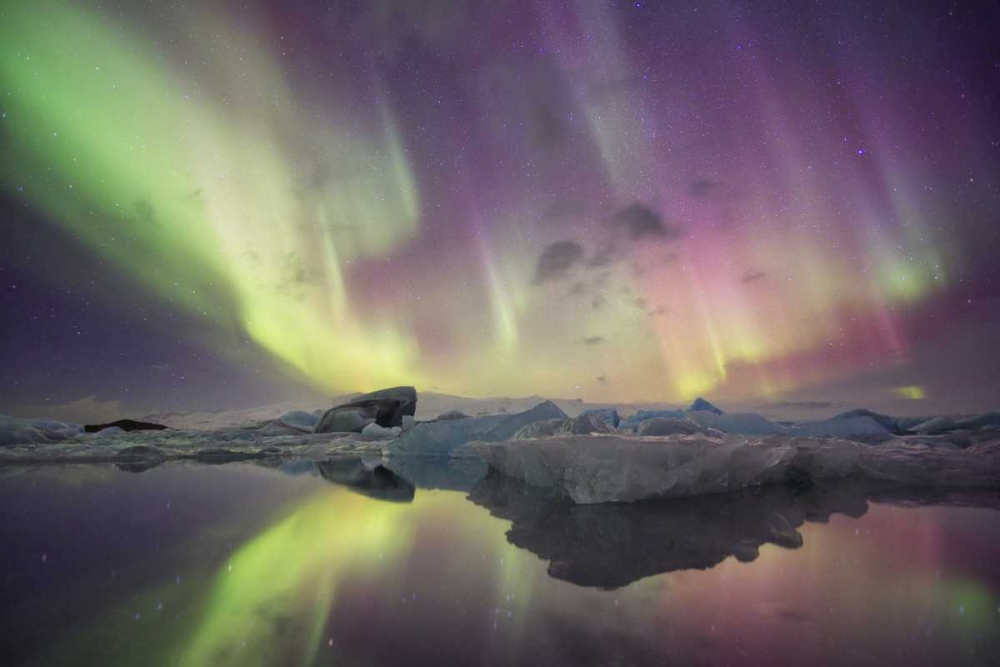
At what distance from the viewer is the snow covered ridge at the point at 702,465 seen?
3.46m

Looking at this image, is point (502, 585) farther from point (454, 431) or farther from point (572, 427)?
point (454, 431)

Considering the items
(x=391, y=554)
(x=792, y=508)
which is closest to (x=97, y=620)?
(x=391, y=554)

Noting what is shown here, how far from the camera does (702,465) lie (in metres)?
3.68

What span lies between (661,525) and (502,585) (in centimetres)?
134

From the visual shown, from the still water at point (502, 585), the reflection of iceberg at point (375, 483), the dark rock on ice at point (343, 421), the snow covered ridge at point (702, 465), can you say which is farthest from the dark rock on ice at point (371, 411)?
the still water at point (502, 585)

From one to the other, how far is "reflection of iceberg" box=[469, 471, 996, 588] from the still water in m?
0.02

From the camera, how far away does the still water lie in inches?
44.4

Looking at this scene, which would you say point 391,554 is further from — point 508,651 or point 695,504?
point 695,504

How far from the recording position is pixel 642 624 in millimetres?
1247

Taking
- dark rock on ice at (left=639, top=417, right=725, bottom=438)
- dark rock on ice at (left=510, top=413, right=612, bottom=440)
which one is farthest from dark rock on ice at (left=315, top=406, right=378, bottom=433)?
dark rock on ice at (left=639, top=417, right=725, bottom=438)

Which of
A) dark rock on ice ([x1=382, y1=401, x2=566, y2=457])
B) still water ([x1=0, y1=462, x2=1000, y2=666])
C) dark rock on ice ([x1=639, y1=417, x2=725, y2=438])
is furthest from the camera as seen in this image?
dark rock on ice ([x1=382, y1=401, x2=566, y2=457])

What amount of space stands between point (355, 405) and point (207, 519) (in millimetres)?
17338

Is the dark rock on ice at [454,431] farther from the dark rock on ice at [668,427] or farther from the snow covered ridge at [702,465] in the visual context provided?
the snow covered ridge at [702,465]

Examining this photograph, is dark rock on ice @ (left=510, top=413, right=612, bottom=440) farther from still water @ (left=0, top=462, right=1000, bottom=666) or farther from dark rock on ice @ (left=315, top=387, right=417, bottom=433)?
dark rock on ice @ (left=315, top=387, right=417, bottom=433)
